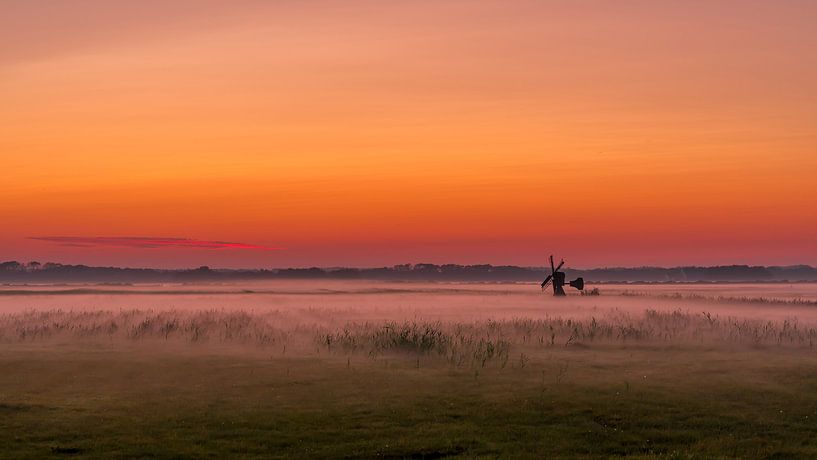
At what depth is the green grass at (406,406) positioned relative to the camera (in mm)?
19047

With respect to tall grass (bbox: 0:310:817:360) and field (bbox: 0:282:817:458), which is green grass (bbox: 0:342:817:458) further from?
tall grass (bbox: 0:310:817:360)

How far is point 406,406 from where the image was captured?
23.2 m

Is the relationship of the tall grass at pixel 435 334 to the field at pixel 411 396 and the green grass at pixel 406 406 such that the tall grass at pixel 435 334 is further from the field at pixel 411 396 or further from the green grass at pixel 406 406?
the green grass at pixel 406 406

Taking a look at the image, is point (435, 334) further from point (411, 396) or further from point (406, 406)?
point (406, 406)

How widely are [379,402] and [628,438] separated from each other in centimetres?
729

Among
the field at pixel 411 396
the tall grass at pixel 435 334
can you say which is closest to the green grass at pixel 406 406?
the field at pixel 411 396

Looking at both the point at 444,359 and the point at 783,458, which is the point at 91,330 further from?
the point at 783,458

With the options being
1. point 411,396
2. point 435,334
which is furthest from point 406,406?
point 435,334

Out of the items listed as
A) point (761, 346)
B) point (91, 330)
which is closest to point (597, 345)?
point (761, 346)

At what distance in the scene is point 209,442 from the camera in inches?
758

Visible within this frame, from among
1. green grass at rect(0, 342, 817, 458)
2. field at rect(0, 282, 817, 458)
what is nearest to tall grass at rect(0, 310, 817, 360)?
field at rect(0, 282, 817, 458)

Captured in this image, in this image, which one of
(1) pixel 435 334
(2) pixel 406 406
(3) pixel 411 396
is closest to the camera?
(2) pixel 406 406

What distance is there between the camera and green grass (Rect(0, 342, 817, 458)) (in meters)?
19.0

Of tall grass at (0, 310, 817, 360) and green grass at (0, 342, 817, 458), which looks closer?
green grass at (0, 342, 817, 458)
